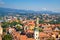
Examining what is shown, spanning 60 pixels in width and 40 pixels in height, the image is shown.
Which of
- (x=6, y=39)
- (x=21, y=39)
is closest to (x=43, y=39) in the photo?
(x=21, y=39)

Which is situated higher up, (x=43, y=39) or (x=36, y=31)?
(x=36, y=31)

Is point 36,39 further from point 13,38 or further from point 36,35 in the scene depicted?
point 13,38

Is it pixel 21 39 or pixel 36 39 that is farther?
pixel 21 39

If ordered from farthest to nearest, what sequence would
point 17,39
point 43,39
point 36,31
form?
point 43,39 < point 17,39 < point 36,31

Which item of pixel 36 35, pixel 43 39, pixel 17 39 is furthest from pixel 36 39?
pixel 43 39

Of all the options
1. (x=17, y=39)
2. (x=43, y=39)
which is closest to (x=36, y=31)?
(x=17, y=39)

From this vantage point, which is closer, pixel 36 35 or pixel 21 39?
pixel 36 35

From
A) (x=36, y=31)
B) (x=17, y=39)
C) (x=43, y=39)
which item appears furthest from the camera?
(x=43, y=39)

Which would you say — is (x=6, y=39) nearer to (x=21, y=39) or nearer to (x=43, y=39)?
(x=21, y=39)
